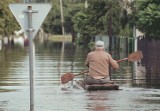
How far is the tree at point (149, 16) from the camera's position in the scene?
1212 inches

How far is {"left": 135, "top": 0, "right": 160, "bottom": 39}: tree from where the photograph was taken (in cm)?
3080

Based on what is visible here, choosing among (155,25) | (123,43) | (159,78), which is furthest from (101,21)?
(159,78)

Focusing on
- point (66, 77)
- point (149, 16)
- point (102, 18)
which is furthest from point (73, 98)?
point (102, 18)

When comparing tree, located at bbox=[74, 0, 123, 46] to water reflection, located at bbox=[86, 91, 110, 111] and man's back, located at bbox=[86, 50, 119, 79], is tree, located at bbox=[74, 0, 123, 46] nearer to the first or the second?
man's back, located at bbox=[86, 50, 119, 79]

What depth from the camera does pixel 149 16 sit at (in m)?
30.8

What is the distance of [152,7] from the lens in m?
31.0

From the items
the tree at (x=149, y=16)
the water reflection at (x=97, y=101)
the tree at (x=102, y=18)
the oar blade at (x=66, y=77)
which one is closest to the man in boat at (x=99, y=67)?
the water reflection at (x=97, y=101)

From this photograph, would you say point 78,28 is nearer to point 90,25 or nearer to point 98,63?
point 90,25

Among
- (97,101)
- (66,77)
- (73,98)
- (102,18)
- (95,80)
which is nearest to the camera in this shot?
(97,101)

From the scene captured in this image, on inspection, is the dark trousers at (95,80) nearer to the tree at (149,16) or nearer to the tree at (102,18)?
the tree at (149,16)

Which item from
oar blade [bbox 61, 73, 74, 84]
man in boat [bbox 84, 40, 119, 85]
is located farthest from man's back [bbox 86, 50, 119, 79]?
oar blade [bbox 61, 73, 74, 84]

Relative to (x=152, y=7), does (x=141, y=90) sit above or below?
below

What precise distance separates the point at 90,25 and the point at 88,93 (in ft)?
138

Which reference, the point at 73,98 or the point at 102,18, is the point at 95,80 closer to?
the point at 73,98
